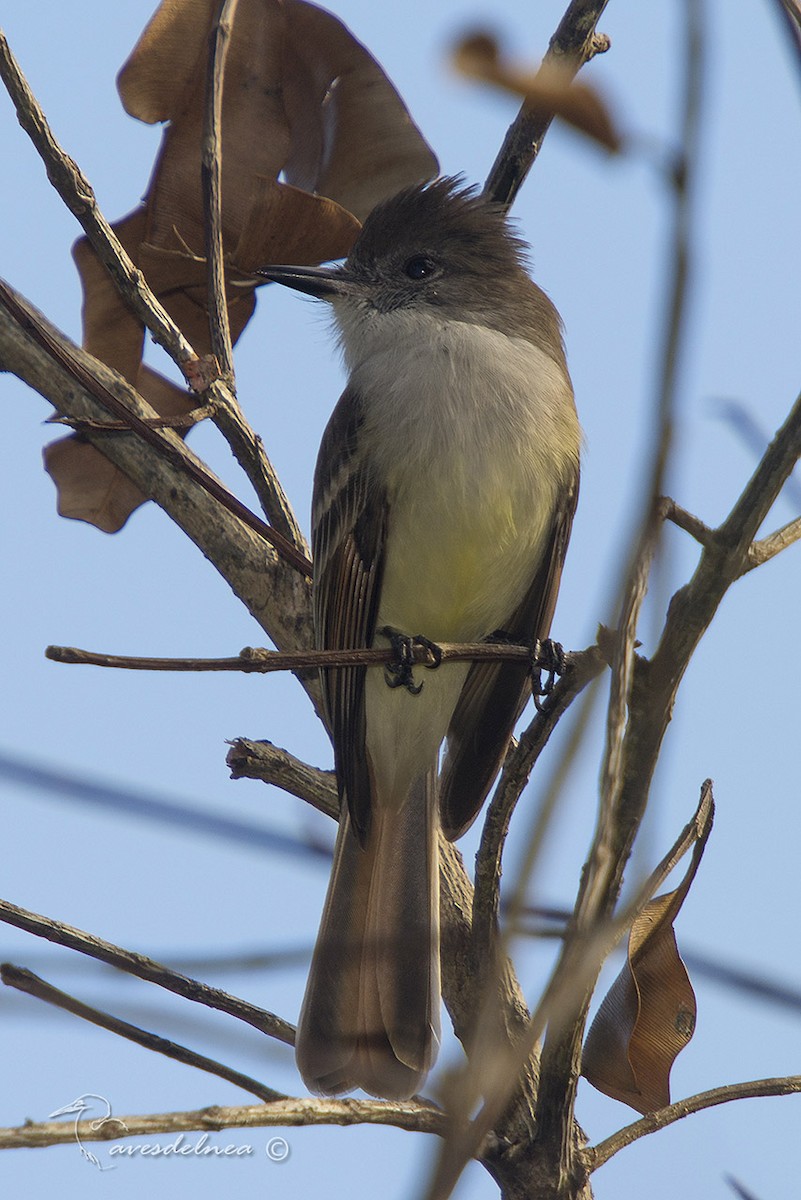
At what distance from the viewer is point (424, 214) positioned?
4.65 metres

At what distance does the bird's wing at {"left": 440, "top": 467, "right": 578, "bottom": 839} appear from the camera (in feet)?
13.4

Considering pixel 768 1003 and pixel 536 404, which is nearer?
pixel 768 1003

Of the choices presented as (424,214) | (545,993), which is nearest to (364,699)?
(424,214)

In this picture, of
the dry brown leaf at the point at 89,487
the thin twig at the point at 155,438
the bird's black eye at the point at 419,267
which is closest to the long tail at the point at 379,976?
the thin twig at the point at 155,438

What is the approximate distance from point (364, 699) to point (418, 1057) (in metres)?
1.38

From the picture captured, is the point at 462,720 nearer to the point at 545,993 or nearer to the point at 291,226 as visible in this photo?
the point at 291,226

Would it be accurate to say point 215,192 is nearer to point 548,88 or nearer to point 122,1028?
point 122,1028

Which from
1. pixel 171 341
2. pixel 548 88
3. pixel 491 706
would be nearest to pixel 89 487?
pixel 171 341

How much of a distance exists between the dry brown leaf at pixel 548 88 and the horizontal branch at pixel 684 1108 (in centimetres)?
190

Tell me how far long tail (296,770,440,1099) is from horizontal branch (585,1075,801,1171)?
719 millimetres

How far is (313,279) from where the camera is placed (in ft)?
14.3

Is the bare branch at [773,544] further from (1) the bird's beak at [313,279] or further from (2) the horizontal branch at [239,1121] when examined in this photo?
(1) the bird's beak at [313,279]

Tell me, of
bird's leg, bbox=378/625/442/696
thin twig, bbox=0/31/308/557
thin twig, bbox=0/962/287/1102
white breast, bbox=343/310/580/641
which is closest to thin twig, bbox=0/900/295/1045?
thin twig, bbox=0/962/287/1102

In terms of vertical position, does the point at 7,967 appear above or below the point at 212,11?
below
